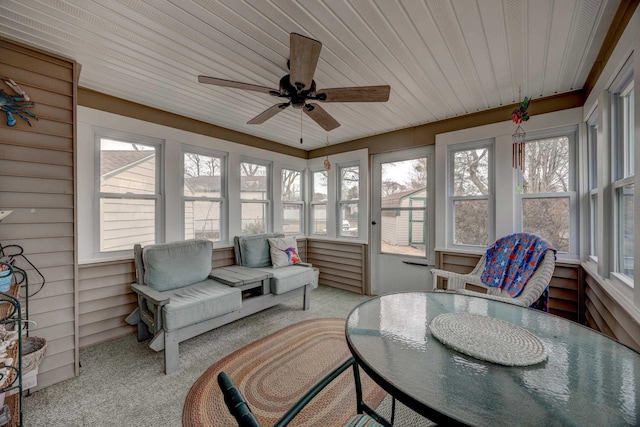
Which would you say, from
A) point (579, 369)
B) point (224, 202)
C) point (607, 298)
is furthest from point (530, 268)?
point (224, 202)

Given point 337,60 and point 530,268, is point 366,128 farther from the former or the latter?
point 530,268

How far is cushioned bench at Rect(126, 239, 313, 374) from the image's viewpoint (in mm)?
Answer: 2189

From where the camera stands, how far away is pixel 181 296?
2467 millimetres

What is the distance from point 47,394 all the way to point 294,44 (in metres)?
3.01

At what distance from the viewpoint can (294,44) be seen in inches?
54.8

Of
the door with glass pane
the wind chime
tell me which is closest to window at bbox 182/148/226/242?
the door with glass pane

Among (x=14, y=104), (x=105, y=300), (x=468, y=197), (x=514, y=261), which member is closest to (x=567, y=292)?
(x=514, y=261)

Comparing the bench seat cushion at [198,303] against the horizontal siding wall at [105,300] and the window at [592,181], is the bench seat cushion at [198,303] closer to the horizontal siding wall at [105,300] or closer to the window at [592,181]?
the horizontal siding wall at [105,300]

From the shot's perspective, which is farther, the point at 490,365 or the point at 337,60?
the point at 337,60

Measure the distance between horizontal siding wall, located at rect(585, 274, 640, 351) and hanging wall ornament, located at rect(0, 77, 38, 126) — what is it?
4.09 meters

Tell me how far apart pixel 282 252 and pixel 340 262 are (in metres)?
1.24

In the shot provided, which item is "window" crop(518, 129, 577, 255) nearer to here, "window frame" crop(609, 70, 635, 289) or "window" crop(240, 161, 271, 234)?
"window frame" crop(609, 70, 635, 289)

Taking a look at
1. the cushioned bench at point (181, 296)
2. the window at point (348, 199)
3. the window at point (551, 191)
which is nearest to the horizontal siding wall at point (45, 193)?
the cushioned bench at point (181, 296)

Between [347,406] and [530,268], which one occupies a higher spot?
[530,268]
